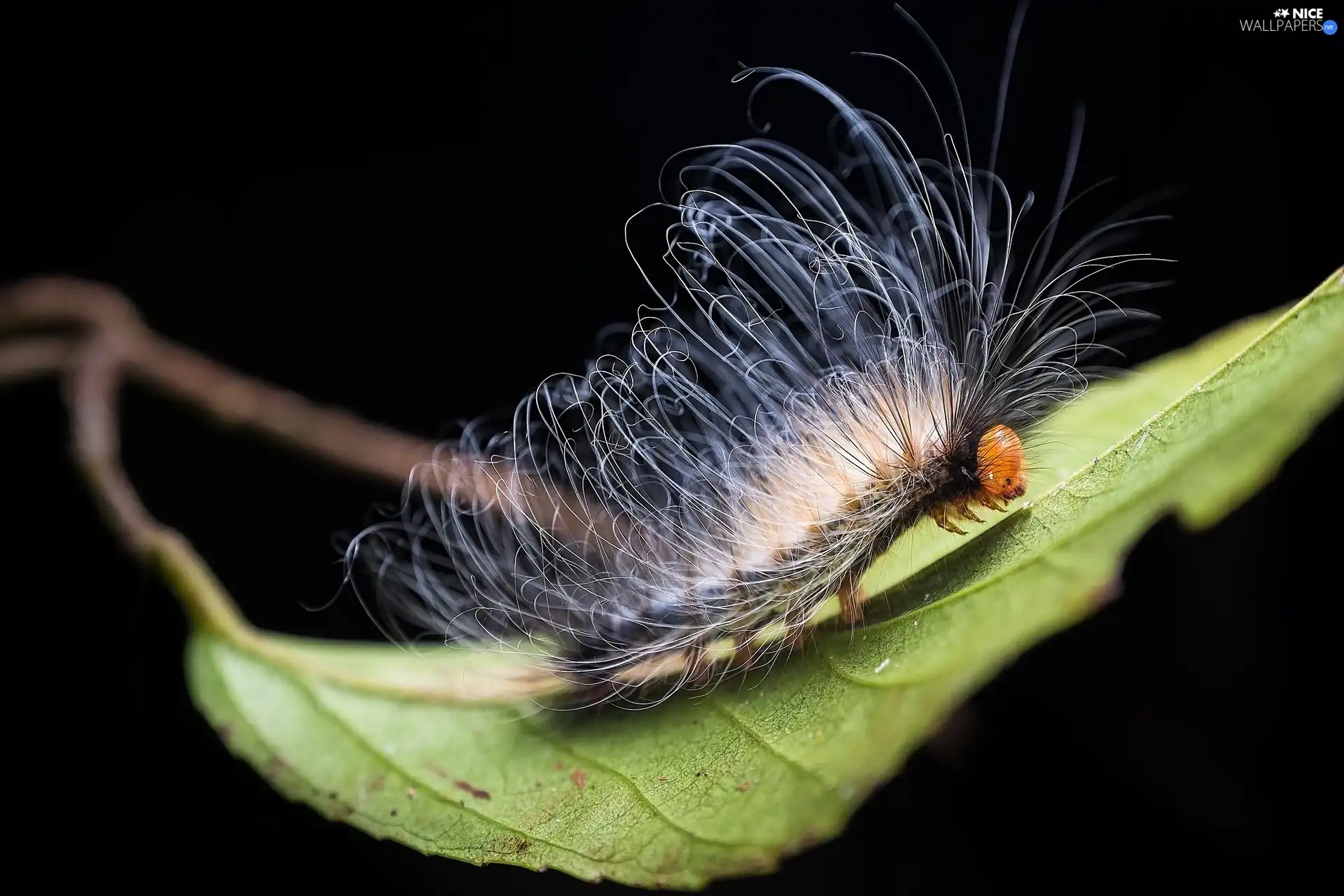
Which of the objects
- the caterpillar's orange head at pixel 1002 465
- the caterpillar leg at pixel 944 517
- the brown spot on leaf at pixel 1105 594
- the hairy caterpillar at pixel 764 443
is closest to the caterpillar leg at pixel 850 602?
the hairy caterpillar at pixel 764 443

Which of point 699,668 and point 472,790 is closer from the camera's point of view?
point 472,790

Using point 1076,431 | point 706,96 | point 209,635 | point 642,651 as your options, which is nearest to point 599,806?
point 642,651

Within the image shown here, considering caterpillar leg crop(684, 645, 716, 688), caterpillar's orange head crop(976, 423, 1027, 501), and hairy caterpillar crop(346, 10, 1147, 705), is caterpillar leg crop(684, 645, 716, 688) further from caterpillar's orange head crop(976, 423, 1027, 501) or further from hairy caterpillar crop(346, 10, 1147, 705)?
caterpillar's orange head crop(976, 423, 1027, 501)

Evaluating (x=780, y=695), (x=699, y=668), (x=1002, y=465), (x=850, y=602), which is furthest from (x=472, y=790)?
(x=1002, y=465)

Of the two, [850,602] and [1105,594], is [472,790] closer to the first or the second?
[850,602]

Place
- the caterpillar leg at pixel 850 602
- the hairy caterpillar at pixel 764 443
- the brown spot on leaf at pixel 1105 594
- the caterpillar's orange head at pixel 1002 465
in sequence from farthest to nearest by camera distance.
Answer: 1. the hairy caterpillar at pixel 764 443
2. the caterpillar's orange head at pixel 1002 465
3. the caterpillar leg at pixel 850 602
4. the brown spot on leaf at pixel 1105 594

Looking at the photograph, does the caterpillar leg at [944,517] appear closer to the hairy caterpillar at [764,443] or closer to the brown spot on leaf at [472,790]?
the hairy caterpillar at [764,443]

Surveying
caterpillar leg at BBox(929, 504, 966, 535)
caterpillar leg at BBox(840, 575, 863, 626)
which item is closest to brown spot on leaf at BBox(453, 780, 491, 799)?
caterpillar leg at BBox(840, 575, 863, 626)
